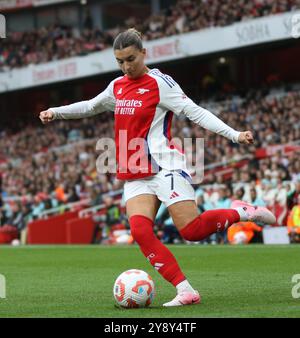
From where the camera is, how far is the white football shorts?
8.23 m

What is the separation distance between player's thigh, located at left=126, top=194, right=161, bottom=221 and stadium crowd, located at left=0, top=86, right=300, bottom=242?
11.6 meters

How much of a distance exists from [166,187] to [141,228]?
0.45m

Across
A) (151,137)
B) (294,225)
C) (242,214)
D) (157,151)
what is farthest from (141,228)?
(294,225)

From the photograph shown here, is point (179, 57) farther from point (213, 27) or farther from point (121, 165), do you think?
point (121, 165)

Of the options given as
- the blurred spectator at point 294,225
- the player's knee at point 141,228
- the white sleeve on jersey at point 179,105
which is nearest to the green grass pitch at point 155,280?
the player's knee at point 141,228

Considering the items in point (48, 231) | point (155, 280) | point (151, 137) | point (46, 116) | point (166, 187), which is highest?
point (48, 231)

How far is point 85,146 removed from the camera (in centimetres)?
3388

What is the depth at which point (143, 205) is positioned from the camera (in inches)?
325

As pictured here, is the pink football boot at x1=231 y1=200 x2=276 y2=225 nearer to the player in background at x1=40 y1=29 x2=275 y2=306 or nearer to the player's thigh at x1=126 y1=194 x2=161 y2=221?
the player in background at x1=40 y1=29 x2=275 y2=306

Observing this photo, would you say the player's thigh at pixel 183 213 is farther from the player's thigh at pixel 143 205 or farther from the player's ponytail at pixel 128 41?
the player's ponytail at pixel 128 41

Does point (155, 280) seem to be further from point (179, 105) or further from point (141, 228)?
point (179, 105)

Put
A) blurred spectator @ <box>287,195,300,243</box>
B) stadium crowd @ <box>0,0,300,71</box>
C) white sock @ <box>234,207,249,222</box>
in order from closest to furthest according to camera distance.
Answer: white sock @ <box>234,207,249,222</box>, blurred spectator @ <box>287,195,300,243</box>, stadium crowd @ <box>0,0,300,71</box>

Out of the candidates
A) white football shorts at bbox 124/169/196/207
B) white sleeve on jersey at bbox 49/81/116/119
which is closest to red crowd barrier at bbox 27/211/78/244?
white sleeve on jersey at bbox 49/81/116/119
